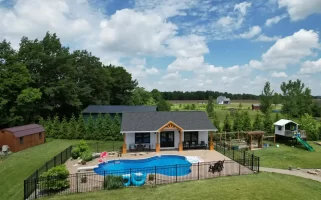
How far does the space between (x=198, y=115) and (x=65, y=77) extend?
2453 centimetres

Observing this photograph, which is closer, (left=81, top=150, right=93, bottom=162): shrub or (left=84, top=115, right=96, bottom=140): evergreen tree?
(left=81, top=150, right=93, bottom=162): shrub

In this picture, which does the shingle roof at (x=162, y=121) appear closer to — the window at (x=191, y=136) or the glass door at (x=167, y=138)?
the window at (x=191, y=136)

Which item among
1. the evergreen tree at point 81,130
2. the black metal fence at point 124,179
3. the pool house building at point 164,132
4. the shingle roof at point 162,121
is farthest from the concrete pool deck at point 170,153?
the evergreen tree at point 81,130

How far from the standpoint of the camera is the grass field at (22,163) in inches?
571

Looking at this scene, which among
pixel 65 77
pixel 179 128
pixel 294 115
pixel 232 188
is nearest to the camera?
pixel 232 188

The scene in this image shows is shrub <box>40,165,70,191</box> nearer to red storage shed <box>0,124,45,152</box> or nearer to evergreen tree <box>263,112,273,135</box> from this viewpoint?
red storage shed <box>0,124,45,152</box>

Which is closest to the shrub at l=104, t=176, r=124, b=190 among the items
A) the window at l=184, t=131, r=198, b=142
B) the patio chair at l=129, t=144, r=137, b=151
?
the patio chair at l=129, t=144, r=137, b=151

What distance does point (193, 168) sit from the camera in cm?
1766

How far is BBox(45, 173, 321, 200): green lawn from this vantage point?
39.7ft

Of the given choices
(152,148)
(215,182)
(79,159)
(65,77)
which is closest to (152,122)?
(152,148)

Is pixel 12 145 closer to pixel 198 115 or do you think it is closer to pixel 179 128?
pixel 179 128

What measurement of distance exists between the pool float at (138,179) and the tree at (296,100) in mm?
46306

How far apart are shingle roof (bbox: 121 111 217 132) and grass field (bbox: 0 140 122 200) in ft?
11.9

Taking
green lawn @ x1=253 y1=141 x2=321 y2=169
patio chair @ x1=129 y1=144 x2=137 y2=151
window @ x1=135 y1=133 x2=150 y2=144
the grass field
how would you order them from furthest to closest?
window @ x1=135 y1=133 x2=150 y2=144 < patio chair @ x1=129 y1=144 x2=137 y2=151 < green lawn @ x1=253 y1=141 x2=321 y2=169 < the grass field
